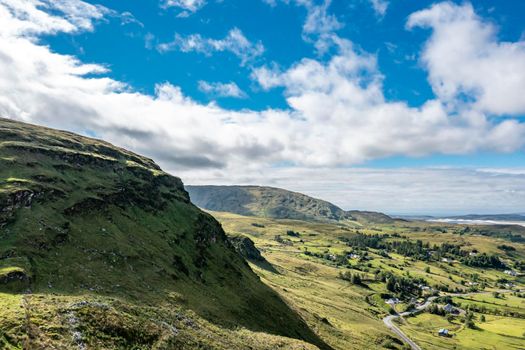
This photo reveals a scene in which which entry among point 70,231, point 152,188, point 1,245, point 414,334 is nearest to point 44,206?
point 70,231

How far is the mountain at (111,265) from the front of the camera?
56812 mm

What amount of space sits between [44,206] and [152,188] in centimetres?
5994

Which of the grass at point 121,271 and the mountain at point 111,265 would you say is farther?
the grass at point 121,271

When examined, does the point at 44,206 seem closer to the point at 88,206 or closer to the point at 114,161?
the point at 88,206

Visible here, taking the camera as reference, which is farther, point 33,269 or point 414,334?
point 414,334

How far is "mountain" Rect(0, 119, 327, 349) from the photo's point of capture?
5681 cm

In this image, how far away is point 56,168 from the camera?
123375 mm

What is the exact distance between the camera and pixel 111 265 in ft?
298

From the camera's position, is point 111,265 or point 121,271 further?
point 121,271

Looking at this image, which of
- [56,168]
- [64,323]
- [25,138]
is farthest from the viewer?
[25,138]

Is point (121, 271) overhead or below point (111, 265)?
below

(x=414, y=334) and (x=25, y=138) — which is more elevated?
(x=25, y=138)

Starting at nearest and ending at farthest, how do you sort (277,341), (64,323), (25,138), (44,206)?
(64,323), (277,341), (44,206), (25,138)

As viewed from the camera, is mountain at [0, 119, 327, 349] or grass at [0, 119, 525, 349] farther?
grass at [0, 119, 525, 349]
